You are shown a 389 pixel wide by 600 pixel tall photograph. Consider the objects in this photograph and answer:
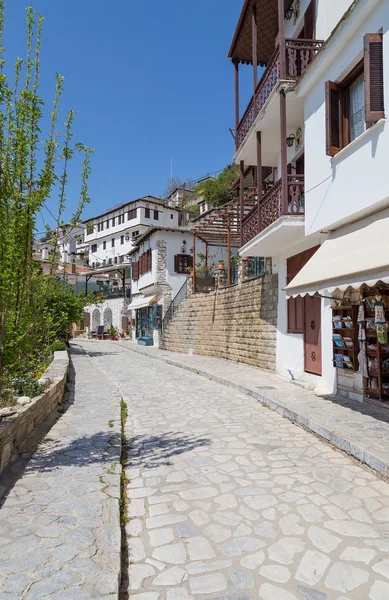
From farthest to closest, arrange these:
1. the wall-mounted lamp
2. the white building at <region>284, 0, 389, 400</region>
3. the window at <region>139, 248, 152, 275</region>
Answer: the window at <region>139, 248, 152, 275</region> → the wall-mounted lamp → the white building at <region>284, 0, 389, 400</region>

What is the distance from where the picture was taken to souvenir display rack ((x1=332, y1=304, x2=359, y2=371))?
791 centimetres

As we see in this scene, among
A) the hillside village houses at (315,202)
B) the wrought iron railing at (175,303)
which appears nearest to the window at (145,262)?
the wrought iron railing at (175,303)

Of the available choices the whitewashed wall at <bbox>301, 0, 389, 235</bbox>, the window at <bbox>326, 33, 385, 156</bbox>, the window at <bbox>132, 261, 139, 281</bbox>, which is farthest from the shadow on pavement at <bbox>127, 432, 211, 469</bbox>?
the window at <bbox>132, 261, 139, 281</bbox>

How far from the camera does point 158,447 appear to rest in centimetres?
550

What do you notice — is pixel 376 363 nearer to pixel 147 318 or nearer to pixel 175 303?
pixel 175 303

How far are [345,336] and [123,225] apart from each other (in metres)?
49.4

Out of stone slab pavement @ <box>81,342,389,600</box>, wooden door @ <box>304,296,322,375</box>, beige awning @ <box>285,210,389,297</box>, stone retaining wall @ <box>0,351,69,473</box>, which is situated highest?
beige awning @ <box>285,210,389,297</box>

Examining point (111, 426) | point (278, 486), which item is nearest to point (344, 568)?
point (278, 486)

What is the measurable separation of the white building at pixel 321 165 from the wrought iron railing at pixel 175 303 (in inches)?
419

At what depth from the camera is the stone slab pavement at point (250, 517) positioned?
267cm

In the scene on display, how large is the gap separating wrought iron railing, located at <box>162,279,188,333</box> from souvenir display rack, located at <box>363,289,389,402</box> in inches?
598

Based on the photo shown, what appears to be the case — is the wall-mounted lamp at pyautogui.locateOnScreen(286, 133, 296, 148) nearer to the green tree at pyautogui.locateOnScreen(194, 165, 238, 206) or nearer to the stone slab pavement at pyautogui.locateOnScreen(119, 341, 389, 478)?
the stone slab pavement at pyautogui.locateOnScreen(119, 341, 389, 478)

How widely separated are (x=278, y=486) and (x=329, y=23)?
9.97 m

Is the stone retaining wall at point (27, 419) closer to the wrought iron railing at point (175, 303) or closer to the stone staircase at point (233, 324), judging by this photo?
the stone staircase at point (233, 324)
